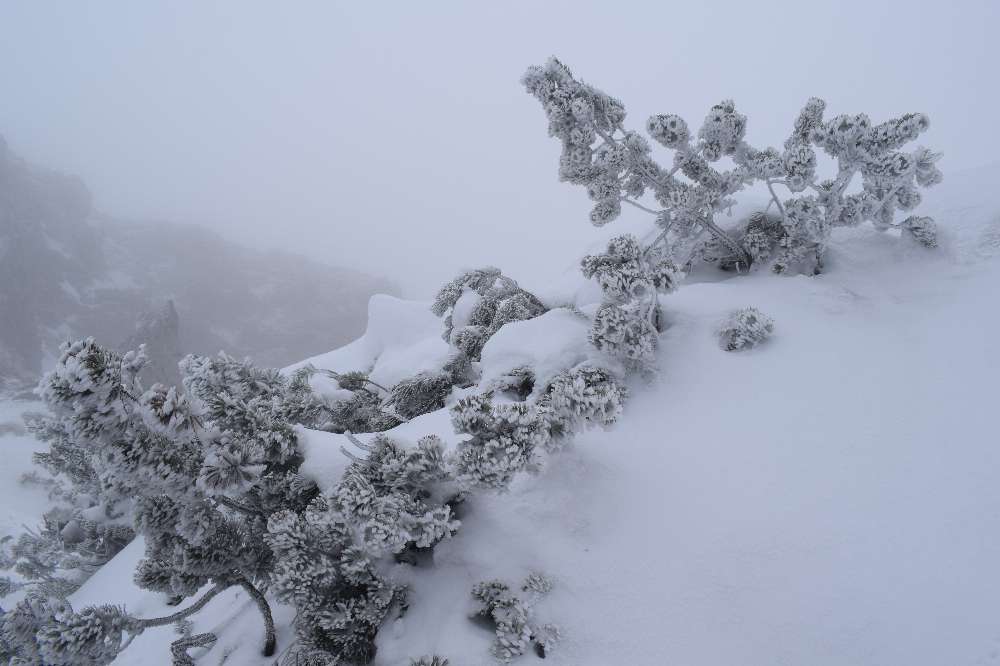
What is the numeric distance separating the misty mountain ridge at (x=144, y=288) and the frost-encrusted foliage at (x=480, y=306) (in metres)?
46.2

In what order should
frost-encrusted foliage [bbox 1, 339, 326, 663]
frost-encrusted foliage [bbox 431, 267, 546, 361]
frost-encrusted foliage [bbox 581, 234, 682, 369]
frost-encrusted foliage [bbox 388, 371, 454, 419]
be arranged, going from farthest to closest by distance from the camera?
frost-encrusted foliage [bbox 431, 267, 546, 361] → frost-encrusted foliage [bbox 388, 371, 454, 419] → frost-encrusted foliage [bbox 581, 234, 682, 369] → frost-encrusted foliage [bbox 1, 339, 326, 663]

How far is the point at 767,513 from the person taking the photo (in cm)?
626

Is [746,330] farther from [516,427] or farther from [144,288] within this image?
[144,288]

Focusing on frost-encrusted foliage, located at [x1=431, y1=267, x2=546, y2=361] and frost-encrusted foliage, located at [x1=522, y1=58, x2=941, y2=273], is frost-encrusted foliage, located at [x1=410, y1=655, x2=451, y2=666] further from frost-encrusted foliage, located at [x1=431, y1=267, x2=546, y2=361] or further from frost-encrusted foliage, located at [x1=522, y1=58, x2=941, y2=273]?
frost-encrusted foliage, located at [x1=522, y1=58, x2=941, y2=273]

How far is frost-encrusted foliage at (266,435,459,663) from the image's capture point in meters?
5.47

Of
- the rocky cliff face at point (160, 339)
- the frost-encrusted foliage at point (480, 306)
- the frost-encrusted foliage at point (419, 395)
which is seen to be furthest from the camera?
the rocky cliff face at point (160, 339)

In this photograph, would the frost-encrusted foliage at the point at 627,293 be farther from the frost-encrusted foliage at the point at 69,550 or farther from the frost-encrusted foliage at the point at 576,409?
the frost-encrusted foliage at the point at 69,550

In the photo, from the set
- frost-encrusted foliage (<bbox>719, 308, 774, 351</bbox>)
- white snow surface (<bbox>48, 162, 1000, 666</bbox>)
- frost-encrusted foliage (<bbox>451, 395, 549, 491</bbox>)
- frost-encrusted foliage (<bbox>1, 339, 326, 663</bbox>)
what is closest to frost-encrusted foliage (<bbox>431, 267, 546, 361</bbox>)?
white snow surface (<bbox>48, 162, 1000, 666</bbox>)

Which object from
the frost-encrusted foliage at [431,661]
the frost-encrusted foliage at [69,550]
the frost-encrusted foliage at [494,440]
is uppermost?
the frost-encrusted foliage at [494,440]

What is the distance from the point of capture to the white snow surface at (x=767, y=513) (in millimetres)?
5199

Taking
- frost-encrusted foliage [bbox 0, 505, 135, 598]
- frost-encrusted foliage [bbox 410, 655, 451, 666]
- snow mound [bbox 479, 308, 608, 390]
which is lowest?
frost-encrusted foliage [bbox 0, 505, 135, 598]

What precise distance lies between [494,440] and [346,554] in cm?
241

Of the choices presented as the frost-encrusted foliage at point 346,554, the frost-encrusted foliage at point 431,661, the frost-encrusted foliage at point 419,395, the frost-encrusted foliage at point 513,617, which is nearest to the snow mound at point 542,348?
the frost-encrusted foliage at point 419,395

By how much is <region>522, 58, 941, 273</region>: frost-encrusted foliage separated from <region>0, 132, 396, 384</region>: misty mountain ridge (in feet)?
173
